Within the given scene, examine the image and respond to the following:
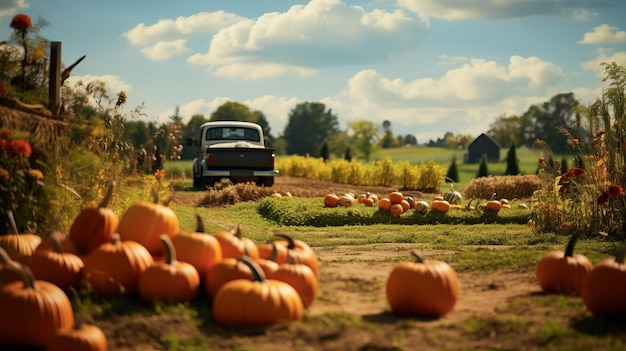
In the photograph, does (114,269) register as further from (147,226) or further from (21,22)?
(21,22)

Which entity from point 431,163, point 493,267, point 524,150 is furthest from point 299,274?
point 524,150

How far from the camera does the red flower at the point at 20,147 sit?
6.79m

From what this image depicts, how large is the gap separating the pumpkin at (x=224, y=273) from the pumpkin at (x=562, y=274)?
2524 mm

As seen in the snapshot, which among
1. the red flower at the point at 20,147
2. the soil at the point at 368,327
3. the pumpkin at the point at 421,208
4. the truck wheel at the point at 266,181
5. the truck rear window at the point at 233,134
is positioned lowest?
the soil at the point at 368,327

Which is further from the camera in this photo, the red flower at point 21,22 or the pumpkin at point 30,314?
the red flower at point 21,22

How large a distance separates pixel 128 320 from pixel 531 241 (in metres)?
6.84

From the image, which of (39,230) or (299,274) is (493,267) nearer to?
(299,274)

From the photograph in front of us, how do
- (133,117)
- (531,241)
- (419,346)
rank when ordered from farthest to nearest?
(133,117)
(531,241)
(419,346)

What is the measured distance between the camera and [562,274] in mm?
6281

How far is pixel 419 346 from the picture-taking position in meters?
4.73

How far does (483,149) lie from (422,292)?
60.0m

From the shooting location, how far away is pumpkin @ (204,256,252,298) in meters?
5.56

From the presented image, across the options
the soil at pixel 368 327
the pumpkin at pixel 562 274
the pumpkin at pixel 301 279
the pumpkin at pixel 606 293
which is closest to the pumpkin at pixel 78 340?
the soil at pixel 368 327

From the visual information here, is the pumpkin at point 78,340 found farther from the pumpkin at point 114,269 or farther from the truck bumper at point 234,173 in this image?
the truck bumper at point 234,173
